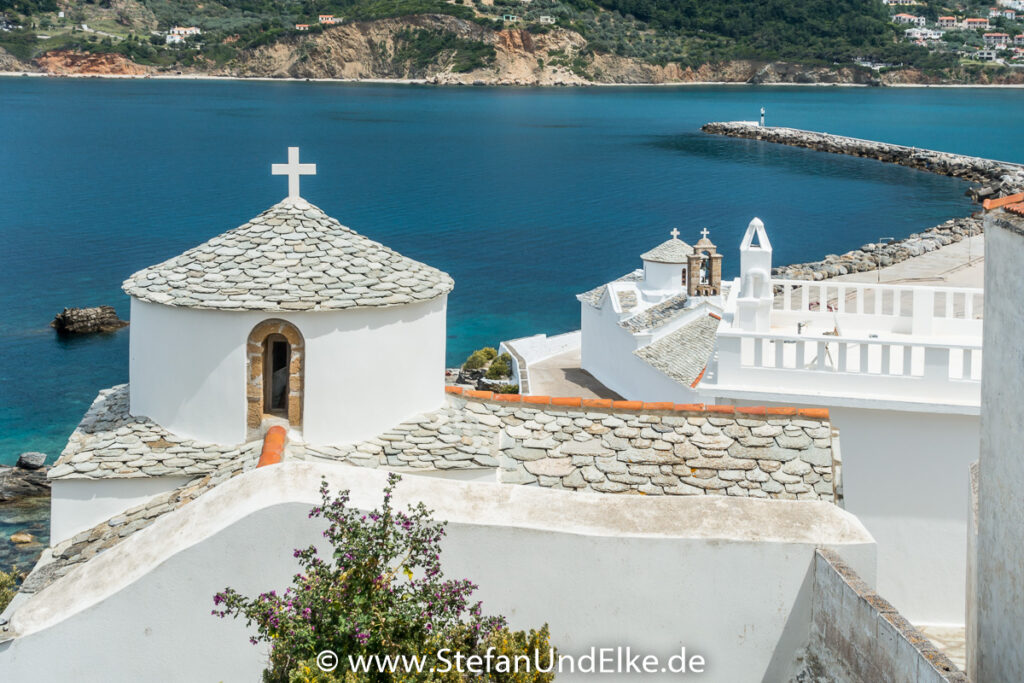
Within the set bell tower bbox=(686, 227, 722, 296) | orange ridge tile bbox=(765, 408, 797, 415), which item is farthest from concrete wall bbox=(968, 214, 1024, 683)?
bell tower bbox=(686, 227, 722, 296)

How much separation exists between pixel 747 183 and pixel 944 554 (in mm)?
78762

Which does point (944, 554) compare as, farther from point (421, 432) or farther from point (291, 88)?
point (291, 88)

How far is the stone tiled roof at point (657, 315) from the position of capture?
25038 millimetres

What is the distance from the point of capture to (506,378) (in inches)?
1270

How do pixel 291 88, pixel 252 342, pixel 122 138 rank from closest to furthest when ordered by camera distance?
pixel 252 342 < pixel 122 138 < pixel 291 88

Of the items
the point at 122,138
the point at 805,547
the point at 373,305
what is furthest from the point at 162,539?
the point at 122,138

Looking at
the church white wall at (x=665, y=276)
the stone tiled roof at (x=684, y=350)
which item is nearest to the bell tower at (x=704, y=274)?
the church white wall at (x=665, y=276)

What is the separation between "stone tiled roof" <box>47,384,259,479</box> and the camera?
8.38 meters

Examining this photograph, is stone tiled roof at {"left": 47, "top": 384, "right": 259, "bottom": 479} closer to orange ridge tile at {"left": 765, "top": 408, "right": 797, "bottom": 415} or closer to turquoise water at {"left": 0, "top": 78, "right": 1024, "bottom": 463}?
orange ridge tile at {"left": 765, "top": 408, "right": 797, "bottom": 415}

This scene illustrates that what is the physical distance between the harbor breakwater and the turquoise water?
261 cm

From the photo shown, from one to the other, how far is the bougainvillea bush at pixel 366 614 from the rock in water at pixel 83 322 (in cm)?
3851

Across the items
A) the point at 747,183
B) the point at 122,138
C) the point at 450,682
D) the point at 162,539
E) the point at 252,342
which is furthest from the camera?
the point at 122,138

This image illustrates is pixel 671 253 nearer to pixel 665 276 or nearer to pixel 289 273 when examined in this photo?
pixel 665 276

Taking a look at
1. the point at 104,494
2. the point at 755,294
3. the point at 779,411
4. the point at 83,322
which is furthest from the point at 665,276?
the point at 83,322
